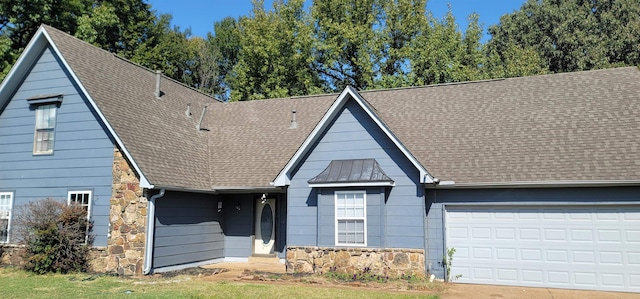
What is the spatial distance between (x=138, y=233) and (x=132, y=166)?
69.0 inches

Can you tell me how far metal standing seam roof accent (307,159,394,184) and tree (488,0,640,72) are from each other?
21.5 metres

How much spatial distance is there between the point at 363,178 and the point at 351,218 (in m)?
1.11

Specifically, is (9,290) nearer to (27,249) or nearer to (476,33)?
(27,249)

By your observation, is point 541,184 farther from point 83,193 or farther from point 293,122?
point 83,193

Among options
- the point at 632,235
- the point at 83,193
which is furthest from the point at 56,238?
the point at 632,235

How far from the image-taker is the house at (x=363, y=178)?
38.1ft

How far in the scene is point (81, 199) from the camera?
13469 mm

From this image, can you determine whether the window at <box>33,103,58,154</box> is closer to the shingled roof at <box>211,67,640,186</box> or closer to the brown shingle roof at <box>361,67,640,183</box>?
the shingled roof at <box>211,67,640,186</box>

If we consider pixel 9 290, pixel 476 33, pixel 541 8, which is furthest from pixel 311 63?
pixel 9 290

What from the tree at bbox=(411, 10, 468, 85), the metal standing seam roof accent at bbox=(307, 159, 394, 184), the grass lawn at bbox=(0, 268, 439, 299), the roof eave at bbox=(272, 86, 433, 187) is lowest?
the grass lawn at bbox=(0, 268, 439, 299)

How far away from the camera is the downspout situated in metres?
12.5

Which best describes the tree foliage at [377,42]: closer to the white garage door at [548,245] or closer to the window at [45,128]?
the window at [45,128]

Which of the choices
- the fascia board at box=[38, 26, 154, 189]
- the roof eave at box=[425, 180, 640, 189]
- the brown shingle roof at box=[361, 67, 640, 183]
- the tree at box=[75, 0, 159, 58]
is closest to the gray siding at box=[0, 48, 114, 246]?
the fascia board at box=[38, 26, 154, 189]

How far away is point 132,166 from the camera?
12.8 metres
